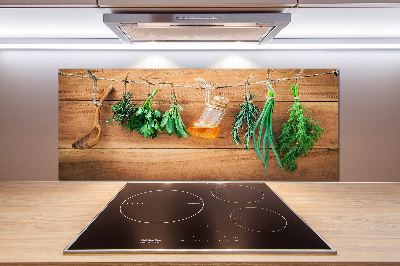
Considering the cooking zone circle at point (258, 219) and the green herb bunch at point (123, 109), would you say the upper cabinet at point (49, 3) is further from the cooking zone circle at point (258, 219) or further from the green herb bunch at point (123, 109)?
the cooking zone circle at point (258, 219)

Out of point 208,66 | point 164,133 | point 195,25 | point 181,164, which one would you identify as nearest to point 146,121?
point 164,133

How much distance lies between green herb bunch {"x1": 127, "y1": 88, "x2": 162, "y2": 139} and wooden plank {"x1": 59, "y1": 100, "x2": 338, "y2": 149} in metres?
0.06

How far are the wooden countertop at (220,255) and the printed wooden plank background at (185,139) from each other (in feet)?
0.28

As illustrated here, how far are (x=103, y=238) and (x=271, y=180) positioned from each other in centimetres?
88

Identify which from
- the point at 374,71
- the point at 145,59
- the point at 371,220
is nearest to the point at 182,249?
the point at 371,220

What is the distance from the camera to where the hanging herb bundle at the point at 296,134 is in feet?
4.34

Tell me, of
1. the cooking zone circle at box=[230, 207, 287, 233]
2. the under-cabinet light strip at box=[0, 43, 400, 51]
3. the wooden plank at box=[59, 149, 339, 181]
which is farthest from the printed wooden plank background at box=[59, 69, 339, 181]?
the cooking zone circle at box=[230, 207, 287, 233]

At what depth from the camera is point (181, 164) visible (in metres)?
1.40

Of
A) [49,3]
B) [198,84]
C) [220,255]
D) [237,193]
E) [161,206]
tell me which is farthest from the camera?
[198,84]

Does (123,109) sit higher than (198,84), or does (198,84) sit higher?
(198,84)

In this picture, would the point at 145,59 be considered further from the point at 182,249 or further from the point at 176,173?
the point at 182,249

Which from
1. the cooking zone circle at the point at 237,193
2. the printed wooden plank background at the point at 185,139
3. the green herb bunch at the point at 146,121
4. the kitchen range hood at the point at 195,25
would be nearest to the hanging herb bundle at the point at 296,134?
the printed wooden plank background at the point at 185,139

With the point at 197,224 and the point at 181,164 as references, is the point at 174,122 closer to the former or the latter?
the point at 181,164

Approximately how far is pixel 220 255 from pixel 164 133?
77 centimetres
